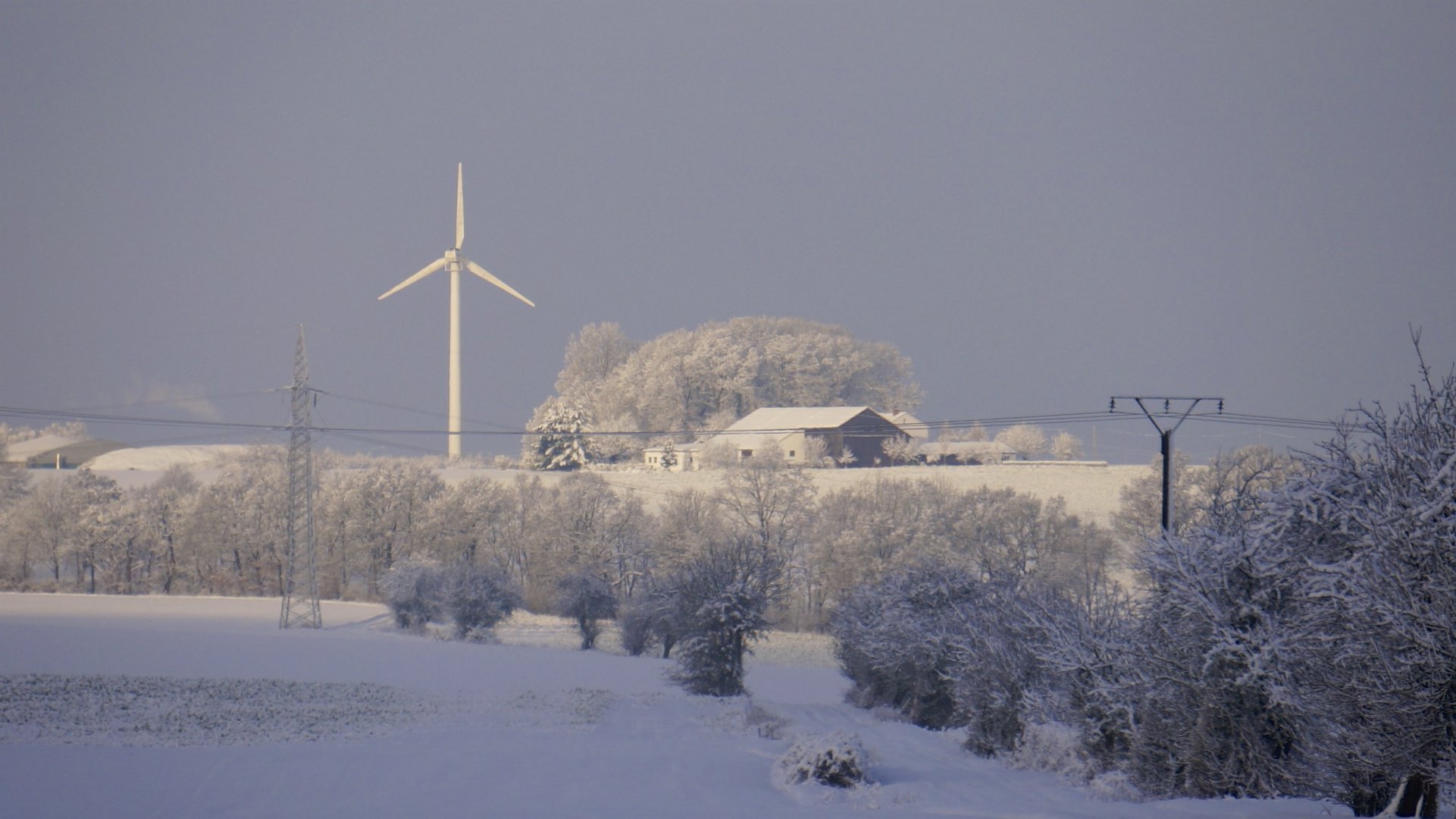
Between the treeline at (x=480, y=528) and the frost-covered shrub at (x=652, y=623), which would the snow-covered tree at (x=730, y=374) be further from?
the frost-covered shrub at (x=652, y=623)

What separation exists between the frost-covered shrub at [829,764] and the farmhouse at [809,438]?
4455 centimetres

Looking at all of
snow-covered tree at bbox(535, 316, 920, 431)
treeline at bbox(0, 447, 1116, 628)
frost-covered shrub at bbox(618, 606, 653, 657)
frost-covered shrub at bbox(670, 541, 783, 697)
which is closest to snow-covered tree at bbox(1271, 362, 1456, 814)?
frost-covered shrub at bbox(670, 541, 783, 697)

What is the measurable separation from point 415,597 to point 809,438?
93.7 ft

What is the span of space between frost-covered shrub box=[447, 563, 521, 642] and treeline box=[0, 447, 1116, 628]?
6.82 m

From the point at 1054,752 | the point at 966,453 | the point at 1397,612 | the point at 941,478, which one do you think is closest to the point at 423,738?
the point at 1054,752

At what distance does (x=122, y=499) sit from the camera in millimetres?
54031

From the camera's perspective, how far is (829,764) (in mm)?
15148

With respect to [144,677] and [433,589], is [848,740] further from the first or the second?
[433,589]

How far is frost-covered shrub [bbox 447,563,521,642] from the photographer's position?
38.9 m

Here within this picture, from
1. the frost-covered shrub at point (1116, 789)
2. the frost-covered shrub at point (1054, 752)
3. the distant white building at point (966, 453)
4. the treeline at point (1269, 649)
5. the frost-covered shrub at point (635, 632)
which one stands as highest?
the distant white building at point (966, 453)

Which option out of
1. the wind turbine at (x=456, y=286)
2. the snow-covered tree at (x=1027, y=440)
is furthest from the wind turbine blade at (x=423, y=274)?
the snow-covered tree at (x=1027, y=440)

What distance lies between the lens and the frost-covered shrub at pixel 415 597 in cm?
4044

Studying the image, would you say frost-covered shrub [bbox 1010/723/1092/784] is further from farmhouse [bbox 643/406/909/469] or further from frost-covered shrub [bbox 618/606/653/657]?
farmhouse [bbox 643/406/909/469]

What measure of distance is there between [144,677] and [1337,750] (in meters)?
26.6
